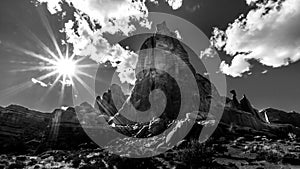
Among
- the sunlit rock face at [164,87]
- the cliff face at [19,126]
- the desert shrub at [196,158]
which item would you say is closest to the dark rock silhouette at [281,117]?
the sunlit rock face at [164,87]

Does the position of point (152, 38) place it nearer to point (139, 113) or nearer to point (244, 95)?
point (139, 113)

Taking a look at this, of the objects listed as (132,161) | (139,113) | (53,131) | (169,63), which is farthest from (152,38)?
(132,161)

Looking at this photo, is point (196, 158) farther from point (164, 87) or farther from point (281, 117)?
point (281, 117)

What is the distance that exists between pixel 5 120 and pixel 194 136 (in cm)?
8874

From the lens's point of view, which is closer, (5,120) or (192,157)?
(192,157)

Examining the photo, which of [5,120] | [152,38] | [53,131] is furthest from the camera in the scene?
[152,38]

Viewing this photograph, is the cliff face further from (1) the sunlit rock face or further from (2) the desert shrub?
(2) the desert shrub

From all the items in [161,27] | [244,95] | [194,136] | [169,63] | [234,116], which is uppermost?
[161,27]

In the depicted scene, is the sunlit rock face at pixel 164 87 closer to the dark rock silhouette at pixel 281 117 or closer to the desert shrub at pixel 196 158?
the dark rock silhouette at pixel 281 117

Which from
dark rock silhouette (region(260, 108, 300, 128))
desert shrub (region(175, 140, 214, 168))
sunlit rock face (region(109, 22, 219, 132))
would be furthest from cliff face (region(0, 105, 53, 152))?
dark rock silhouette (region(260, 108, 300, 128))

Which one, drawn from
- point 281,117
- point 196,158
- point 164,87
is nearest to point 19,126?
point 164,87

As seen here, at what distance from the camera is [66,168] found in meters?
30.1

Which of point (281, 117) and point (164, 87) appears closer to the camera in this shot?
point (164, 87)

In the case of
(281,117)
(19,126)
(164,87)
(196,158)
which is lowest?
(196,158)
